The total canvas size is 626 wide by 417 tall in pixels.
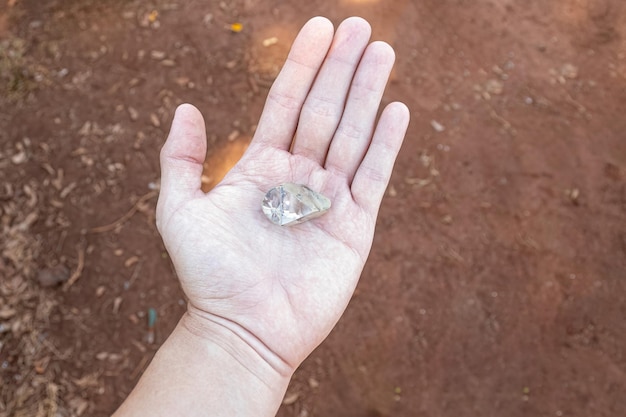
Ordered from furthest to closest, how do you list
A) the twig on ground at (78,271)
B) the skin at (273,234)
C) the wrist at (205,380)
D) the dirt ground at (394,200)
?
1. the twig on ground at (78,271)
2. the dirt ground at (394,200)
3. the skin at (273,234)
4. the wrist at (205,380)

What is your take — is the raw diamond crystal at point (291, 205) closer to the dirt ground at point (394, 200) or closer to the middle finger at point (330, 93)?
the middle finger at point (330, 93)

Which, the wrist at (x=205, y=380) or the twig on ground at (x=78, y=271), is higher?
the wrist at (x=205, y=380)

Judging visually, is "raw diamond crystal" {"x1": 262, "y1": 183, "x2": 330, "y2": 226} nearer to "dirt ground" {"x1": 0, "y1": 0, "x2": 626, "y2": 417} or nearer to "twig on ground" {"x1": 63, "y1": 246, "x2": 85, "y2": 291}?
"dirt ground" {"x1": 0, "y1": 0, "x2": 626, "y2": 417}

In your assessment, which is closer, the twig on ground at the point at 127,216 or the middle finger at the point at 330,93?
the middle finger at the point at 330,93

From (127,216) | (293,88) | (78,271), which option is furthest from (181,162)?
(78,271)

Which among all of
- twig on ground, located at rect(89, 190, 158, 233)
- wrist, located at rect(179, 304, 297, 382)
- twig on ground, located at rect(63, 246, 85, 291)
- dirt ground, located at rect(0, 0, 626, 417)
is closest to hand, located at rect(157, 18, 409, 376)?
wrist, located at rect(179, 304, 297, 382)

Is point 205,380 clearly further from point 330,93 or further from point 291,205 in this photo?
point 330,93

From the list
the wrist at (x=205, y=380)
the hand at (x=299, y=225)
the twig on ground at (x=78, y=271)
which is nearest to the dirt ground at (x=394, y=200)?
the twig on ground at (x=78, y=271)
